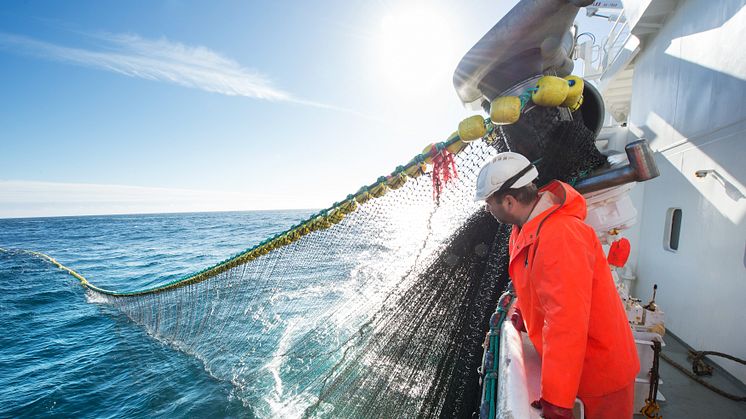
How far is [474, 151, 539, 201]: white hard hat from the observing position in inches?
67.7

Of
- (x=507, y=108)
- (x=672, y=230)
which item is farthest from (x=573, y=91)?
(x=672, y=230)

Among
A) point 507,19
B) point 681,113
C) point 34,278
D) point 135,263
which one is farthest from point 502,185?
point 135,263

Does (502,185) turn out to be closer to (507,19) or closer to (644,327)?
(507,19)

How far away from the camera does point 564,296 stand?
1395mm

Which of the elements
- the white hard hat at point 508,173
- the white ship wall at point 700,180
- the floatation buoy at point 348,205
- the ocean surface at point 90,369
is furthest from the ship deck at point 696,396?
the ocean surface at point 90,369

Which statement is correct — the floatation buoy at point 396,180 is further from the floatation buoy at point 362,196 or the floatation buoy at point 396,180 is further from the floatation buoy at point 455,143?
the floatation buoy at point 455,143

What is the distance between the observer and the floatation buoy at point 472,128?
223 cm

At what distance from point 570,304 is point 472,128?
4.27ft

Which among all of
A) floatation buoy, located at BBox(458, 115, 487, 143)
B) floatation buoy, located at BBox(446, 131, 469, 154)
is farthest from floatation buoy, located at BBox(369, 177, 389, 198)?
floatation buoy, located at BBox(458, 115, 487, 143)

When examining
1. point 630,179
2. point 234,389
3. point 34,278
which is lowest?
point 34,278

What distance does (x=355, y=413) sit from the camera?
12.5 feet

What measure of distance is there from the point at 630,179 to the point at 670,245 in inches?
173

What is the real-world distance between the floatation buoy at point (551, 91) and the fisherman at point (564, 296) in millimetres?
560

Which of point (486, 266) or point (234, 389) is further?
point (234, 389)
